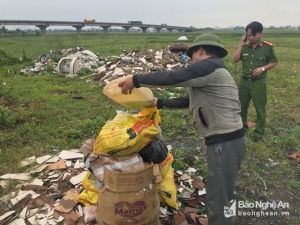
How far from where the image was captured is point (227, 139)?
2477mm

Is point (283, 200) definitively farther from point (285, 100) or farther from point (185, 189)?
point (285, 100)

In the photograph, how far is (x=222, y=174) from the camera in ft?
8.21

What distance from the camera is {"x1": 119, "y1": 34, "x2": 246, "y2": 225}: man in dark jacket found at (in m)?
2.29

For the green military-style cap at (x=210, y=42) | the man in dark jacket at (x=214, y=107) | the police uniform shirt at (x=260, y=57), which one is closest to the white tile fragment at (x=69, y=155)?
the man in dark jacket at (x=214, y=107)

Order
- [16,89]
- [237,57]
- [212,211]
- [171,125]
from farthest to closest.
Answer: [16,89] < [171,125] < [237,57] < [212,211]

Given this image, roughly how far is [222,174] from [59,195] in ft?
6.47

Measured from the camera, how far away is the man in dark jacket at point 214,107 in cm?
229

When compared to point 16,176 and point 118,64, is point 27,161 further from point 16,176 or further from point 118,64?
point 118,64

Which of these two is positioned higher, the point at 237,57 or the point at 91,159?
the point at 237,57

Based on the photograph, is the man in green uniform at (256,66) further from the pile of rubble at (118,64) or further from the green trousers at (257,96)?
the pile of rubble at (118,64)

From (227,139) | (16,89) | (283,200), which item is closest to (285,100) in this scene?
(283,200)

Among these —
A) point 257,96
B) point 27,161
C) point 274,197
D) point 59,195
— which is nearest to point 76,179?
point 59,195

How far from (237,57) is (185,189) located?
2.82 m

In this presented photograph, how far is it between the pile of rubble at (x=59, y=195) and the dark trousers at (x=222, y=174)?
0.59 m
